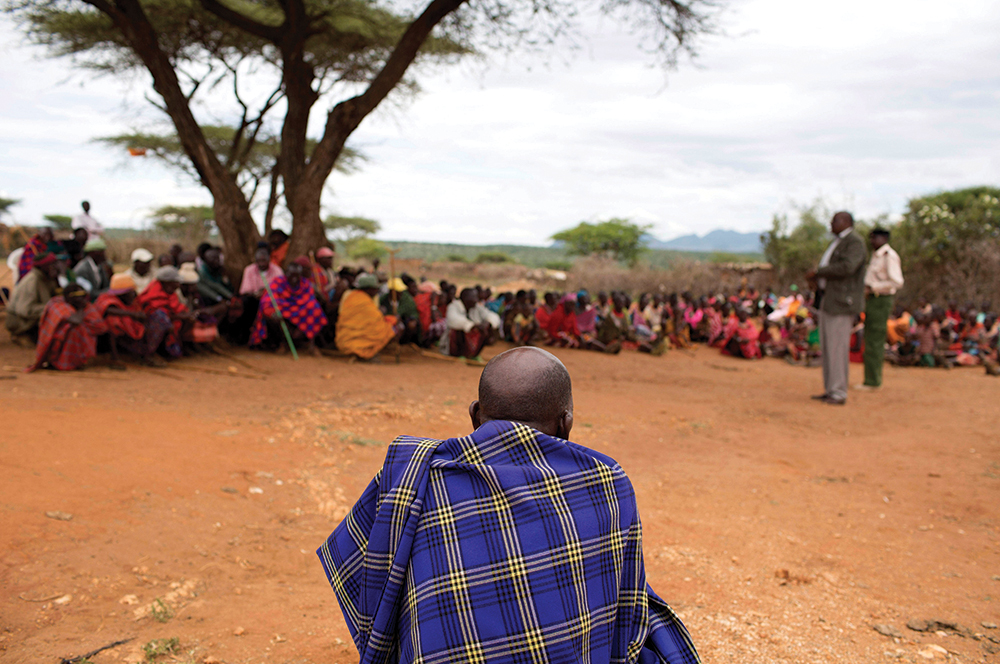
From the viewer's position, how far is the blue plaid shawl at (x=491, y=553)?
4.56ft

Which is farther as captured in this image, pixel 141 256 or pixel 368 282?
pixel 368 282

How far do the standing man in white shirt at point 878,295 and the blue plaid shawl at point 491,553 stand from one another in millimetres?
7494

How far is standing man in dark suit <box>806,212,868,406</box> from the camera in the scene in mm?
7320

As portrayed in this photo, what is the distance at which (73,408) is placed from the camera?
4.91m

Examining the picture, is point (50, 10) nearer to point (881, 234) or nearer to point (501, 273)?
point (881, 234)

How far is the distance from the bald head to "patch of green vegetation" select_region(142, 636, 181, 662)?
163 centimetres

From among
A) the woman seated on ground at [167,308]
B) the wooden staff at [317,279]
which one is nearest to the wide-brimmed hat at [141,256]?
the woman seated on ground at [167,308]

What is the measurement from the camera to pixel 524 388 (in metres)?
1.49

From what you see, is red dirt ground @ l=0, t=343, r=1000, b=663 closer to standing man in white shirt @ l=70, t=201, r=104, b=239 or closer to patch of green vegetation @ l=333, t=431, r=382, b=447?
patch of green vegetation @ l=333, t=431, r=382, b=447

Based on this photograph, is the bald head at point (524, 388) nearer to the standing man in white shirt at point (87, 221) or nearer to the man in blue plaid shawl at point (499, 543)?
the man in blue plaid shawl at point (499, 543)

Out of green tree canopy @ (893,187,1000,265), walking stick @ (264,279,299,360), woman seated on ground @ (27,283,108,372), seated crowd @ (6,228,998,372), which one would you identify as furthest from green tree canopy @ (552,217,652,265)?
woman seated on ground @ (27,283,108,372)

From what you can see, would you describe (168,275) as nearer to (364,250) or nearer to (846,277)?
(846,277)

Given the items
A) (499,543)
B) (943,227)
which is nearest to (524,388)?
(499,543)

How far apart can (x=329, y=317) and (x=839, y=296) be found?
5923 mm
